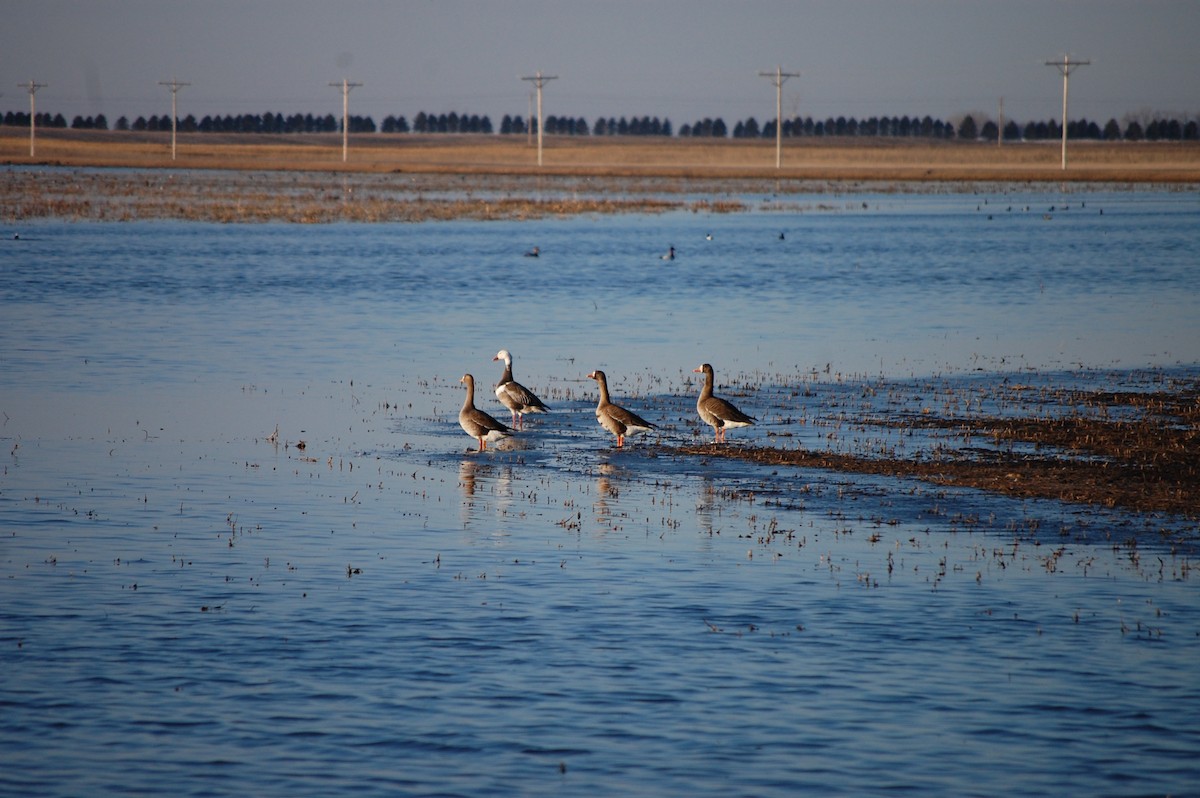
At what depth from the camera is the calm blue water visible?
1017 cm

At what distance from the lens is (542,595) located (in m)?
13.7

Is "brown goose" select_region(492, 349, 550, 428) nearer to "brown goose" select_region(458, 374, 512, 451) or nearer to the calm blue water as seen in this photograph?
the calm blue water

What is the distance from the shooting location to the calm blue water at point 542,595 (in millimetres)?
10172

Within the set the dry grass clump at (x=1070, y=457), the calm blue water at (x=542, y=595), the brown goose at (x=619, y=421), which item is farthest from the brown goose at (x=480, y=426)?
the dry grass clump at (x=1070, y=457)

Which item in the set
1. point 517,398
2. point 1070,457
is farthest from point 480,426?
point 1070,457

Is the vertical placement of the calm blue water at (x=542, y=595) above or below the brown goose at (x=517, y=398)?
below

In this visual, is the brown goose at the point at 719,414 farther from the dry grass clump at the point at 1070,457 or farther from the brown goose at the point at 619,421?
the brown goose at the point at 619,421

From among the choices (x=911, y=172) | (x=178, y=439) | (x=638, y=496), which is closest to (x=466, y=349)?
(x=178, y=439)

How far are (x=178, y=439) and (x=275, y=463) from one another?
2352mm

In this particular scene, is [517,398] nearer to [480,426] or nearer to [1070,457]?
[480,426]

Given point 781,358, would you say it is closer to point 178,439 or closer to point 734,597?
point 178,439

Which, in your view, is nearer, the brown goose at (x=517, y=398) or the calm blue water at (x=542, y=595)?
the calm blue water at (x=542, y=595)

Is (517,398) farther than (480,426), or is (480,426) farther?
(517,398)

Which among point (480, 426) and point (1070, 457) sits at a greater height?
point (480, 426)
